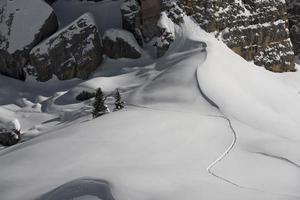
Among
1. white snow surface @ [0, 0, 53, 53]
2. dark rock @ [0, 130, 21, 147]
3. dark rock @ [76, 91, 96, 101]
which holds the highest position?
white snow surface @ [0, 0, 53, 53]

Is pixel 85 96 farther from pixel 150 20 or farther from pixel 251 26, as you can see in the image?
pixel 251 26

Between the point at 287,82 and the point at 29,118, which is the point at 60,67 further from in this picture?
the point at 287,82

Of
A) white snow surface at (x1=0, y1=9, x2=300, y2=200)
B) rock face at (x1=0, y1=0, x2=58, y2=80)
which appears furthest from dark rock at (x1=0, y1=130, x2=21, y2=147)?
rock face at (x1=0, y1=0, x2=58, y2=80)

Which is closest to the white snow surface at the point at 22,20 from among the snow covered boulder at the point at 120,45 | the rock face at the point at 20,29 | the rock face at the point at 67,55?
the rock face at the point at 20,29

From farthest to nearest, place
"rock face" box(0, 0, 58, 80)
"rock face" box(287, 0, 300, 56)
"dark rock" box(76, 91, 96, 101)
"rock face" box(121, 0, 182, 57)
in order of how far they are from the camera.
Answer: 1. "rock face" box(287, 0, 300, 56)
2. "rock face" box(0, 0, 58, 80)
3. "rock face" box(121, 0, 182, 57)
4. "dark rock" box(76, 91, 96, 101)

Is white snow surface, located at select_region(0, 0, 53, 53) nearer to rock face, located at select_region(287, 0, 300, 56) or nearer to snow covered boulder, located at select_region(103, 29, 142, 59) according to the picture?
snow covered boulder, located at select_region(103, 29, 142, 59)

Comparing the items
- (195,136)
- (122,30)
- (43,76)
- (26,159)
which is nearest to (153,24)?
(122,30)

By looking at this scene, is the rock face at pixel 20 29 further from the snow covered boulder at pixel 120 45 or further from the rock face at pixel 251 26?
the rock face at pixel 251 26
